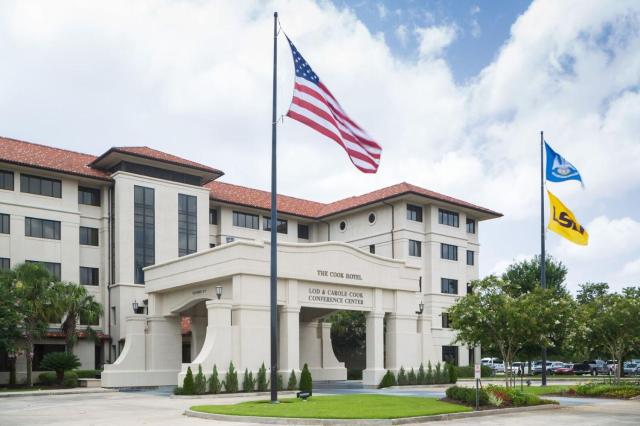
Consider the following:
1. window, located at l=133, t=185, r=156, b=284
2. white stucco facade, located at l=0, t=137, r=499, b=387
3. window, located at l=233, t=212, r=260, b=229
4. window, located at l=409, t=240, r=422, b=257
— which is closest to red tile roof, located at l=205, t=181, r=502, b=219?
white stucco facade, located at l=0, t=137, r=499, b=387

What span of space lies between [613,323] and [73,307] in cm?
2981

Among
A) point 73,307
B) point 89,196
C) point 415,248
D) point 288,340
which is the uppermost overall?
point 89,196

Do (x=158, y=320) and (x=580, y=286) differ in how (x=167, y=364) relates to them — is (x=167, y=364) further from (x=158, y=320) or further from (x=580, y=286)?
(x=580, y=286)

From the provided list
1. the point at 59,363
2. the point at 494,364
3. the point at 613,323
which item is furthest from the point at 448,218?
the point at 59,363

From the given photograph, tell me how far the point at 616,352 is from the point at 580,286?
50738 mm

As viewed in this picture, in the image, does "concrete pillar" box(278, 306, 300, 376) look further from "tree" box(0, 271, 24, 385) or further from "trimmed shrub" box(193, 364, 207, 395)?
"tree" box(0, 271, 24, 385)

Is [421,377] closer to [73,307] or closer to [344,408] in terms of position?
[344,408]

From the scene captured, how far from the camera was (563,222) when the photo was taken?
3934cm

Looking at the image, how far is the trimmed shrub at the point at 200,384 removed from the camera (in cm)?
3197

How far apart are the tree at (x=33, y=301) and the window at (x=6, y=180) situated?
658 cm

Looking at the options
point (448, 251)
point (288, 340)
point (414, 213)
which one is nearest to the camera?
point (288, 340)

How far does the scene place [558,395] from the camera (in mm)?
32312

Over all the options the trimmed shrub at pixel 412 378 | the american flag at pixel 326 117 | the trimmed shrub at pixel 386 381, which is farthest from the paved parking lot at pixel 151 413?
the trimmed shrub at pixel 412 378

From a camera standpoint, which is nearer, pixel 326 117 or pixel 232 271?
pixel 326 117
